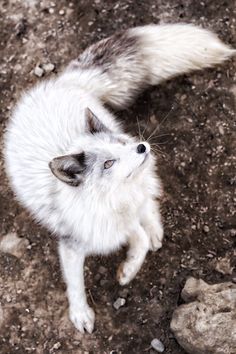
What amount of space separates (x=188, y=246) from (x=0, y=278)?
1.42m

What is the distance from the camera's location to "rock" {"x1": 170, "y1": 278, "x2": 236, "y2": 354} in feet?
11.8

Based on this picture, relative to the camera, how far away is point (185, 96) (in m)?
4.64

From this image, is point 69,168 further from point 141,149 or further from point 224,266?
point 224,266

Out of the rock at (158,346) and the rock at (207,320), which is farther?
the rock at (158,346)

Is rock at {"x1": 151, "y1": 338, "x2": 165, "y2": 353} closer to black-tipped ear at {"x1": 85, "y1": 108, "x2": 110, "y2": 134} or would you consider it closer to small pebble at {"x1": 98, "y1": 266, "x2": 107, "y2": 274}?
small pebble at {"x1": 98, "y1": 266, "x2": 107, "y2": 274}

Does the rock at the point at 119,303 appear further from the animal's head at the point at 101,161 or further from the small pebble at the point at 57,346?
the animal's head at the point at 101,161

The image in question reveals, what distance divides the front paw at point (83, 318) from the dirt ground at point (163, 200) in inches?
2.2

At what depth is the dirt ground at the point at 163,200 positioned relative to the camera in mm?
4188

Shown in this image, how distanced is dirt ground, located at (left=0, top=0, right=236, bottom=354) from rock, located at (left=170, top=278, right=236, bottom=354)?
0.22 m

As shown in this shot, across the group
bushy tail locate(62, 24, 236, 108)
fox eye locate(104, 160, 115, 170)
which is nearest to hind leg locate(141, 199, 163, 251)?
bushy tail locate(62, 24, 236, 108)

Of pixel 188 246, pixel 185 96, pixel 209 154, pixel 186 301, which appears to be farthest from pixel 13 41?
pixel 186 301

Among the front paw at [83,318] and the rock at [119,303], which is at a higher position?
the front paw at [83,318]

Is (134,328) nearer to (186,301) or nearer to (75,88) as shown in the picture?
(186,301)

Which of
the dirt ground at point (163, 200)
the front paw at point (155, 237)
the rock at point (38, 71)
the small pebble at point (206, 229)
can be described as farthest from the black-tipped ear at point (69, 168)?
the rock at point (38, 71)
